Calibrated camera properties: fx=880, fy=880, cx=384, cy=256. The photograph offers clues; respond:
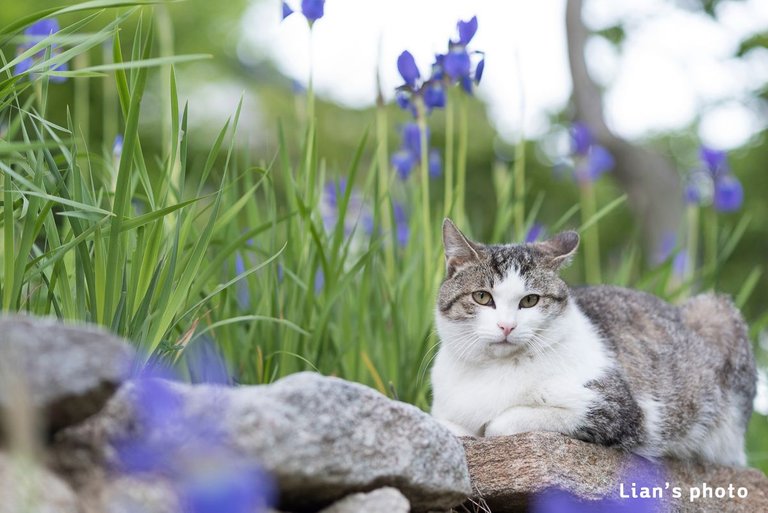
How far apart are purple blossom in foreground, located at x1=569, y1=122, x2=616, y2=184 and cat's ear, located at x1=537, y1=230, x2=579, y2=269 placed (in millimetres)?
1700

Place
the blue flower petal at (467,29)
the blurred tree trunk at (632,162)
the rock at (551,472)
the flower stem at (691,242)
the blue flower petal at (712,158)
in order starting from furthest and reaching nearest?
the blurred tree trunk at (632,162) → the flower stem at (691,242) → the blue flower petal at (712,158) → the blue flower petal at (467,29) → the rock at (551,472)

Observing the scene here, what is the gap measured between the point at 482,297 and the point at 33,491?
1.92 metres

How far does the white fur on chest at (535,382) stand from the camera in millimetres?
2953

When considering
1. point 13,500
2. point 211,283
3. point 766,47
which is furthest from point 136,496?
point 766,47

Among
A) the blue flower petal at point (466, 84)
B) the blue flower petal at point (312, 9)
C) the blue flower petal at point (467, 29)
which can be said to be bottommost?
the blue flower petal at point (466, 84)

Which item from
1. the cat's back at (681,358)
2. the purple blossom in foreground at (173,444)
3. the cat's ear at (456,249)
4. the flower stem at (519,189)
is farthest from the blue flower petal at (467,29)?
the purple blossom in foreground at (173,444)

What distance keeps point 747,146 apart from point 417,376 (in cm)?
1173

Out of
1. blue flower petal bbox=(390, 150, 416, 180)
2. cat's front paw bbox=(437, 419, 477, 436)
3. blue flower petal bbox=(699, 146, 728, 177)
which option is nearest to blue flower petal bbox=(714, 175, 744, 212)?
blue flower petal bbox=(699, 146, 728, 177)

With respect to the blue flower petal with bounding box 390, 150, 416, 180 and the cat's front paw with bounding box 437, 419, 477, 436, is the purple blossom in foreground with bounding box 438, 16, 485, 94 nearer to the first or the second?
the blue flower petal with bounding box 390, 150, 416, 180

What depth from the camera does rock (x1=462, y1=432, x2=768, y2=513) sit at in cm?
271

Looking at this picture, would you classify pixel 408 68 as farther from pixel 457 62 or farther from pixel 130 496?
pixel 130 496

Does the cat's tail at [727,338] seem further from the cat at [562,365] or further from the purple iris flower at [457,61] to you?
the purple iris flower at [457,61]

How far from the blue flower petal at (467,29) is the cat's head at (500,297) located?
942 mm

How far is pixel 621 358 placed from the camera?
329 centimetres
